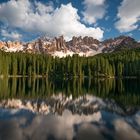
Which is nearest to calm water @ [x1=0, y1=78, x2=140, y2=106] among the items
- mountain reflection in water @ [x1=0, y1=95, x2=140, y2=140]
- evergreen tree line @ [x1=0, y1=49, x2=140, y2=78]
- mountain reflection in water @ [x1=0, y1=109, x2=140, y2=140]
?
mountain reflection in water @ [x1=0, y1=95, x2=140, y2=140]

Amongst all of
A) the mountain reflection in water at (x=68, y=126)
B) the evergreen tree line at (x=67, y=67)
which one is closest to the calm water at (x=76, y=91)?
the mountain reflection in water at (x=68, y=126)

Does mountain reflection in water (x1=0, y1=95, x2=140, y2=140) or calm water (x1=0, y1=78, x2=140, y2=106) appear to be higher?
calm water (x1=0, y1=78, x2=140, y2=106)

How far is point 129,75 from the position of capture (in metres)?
194

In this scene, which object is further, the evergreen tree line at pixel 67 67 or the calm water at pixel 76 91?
the evergreen tree line at pixel 67 67

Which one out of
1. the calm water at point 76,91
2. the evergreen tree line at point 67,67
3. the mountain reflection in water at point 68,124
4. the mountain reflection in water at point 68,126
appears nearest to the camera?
the mountain reflection in water at point 68,126

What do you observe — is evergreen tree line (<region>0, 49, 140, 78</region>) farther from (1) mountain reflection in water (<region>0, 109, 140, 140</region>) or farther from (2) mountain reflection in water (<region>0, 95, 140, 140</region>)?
(1) mountain reflection in water (<region>0, 109, 140, 140</region>)

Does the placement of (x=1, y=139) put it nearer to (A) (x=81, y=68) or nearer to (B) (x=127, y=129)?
(B) (x=127, y=129)

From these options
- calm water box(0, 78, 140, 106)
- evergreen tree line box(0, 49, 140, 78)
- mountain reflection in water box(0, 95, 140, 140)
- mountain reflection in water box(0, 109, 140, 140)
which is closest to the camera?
mountain reflection in water box(0, 109, 140, 140)

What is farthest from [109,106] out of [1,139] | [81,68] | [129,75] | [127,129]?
[129,75]

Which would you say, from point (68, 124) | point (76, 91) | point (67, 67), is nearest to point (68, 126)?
point (68, 124)

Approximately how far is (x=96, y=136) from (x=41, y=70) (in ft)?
536

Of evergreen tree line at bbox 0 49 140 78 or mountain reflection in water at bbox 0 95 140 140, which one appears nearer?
mountain reflection in water at bbox 0 95 140 140

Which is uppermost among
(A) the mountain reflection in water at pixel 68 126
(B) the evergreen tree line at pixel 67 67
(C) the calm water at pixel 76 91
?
(B) the evergreen tree line at pixel 67 67

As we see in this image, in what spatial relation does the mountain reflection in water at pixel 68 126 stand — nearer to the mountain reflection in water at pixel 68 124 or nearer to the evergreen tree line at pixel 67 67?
the mountain reflection in water at pixel 68 124
